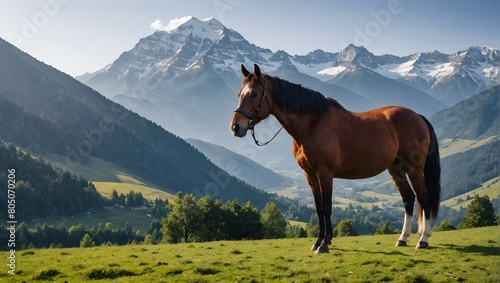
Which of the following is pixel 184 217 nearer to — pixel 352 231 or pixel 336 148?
pixel 352 231

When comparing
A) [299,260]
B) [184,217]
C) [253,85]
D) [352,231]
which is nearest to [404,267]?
[299,260]

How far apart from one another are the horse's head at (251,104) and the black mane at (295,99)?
50cm

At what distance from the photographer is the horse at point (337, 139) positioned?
558 inches

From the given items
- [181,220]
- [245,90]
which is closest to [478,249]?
[245,90]

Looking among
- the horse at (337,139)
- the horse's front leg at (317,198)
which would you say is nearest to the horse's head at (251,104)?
the horse at (337,139)

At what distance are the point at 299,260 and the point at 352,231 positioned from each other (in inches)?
2605

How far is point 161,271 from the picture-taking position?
13.9 meters

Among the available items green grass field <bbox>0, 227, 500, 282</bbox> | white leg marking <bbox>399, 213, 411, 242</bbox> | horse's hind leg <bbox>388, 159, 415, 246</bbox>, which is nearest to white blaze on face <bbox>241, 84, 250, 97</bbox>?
green grass field <bbox>0, 227, 500, 282</bbox>

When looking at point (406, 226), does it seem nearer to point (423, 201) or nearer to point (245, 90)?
point (423, 201)

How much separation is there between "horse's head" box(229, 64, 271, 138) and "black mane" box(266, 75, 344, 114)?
499 mm

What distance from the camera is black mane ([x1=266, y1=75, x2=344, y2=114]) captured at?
1474cm

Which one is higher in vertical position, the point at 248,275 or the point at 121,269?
the point at 248,275

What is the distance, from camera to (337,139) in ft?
47.6

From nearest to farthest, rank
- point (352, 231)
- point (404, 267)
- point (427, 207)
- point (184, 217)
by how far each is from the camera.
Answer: point (404, 267)
point (427, 207)
point (184, 217)
point (352, 231)
